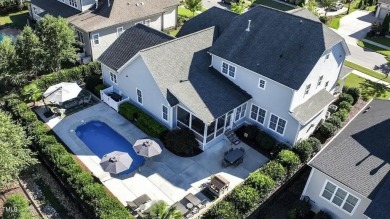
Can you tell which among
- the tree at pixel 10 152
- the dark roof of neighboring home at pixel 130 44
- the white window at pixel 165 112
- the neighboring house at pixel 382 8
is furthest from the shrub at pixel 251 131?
the neighboring house at pixel 382 8

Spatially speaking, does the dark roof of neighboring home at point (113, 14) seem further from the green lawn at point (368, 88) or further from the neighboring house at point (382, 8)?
the neighboring house at point (382, 8)

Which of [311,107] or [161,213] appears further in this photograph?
[311,107]

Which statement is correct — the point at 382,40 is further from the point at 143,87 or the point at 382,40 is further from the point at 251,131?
the point at 143,87

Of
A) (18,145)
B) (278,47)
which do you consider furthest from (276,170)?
(18,145)

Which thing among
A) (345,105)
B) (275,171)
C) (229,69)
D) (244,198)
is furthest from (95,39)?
(345,105)

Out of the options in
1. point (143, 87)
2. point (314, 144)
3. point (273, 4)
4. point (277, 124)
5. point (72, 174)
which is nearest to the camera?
point (72, 174)

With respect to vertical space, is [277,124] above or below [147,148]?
above

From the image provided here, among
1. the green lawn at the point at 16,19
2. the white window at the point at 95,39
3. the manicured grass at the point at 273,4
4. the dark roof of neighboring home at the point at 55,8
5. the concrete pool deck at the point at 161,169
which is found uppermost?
the dark roof of neighboring home at the point at 55,8
